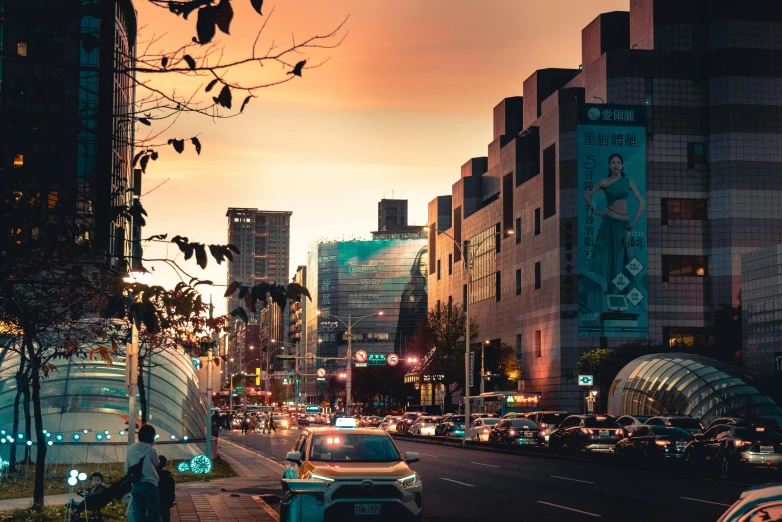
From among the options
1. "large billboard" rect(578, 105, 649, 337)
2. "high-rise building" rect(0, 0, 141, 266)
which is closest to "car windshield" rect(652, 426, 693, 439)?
"high-rise building" rect(0, 0, 141, 266)

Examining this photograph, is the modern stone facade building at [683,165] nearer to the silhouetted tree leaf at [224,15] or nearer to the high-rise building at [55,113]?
the high-rise building at [55,113]

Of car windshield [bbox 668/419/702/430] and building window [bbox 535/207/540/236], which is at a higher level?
building window [bbox 535/207/540/236]

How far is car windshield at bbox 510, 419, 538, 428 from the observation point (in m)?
58.3

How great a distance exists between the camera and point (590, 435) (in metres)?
49.9

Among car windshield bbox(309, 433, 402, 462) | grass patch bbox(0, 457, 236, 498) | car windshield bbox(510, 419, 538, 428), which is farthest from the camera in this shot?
car windshield bbox(510, 419, 538, 428)

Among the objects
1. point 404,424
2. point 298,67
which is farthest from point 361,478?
point 404,424

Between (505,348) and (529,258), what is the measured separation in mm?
10667

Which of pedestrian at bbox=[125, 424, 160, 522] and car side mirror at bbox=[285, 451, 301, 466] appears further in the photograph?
car side mirror at bbox=[285, 451, 301, 466]

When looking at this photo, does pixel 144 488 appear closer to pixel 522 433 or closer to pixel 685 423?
pixel 685 423

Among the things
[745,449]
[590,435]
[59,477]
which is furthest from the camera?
[590,435]

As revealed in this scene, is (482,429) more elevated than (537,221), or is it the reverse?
(537,221)

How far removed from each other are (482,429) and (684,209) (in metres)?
39.0

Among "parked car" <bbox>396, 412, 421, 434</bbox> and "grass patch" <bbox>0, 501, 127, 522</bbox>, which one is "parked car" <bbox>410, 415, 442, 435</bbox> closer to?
"parked car" <bbox>396, 412, 421, 434</bbox>

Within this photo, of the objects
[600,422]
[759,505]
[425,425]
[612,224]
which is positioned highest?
[612,224]
